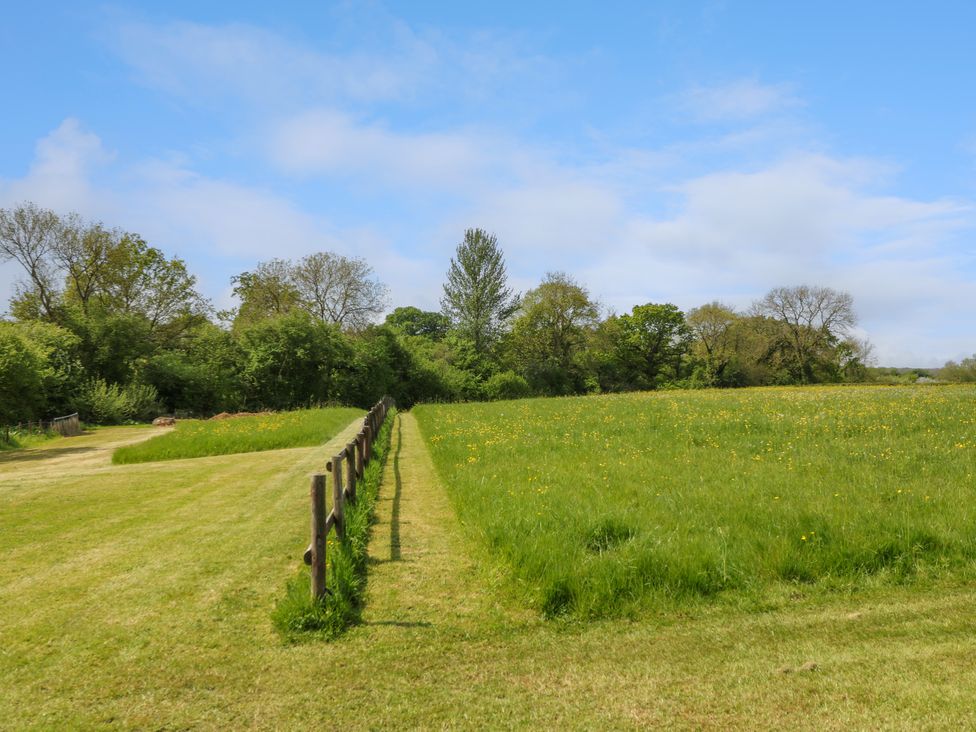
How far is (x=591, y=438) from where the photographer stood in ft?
54.7

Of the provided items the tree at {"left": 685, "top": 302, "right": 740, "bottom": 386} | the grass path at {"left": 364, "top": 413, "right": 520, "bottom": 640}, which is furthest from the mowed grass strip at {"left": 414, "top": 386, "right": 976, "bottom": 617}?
the tree at {"left": 685, "top": 302, "right": 740, "bottom": 386}

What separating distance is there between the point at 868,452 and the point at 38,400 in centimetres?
3361

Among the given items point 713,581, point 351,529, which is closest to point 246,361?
point 351,529

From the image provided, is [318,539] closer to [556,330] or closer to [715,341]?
[556,330]

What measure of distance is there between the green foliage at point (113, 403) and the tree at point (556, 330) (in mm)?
38457

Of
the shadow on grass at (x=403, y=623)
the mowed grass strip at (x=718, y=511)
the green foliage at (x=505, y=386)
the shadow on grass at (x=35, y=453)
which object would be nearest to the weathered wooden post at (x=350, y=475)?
the mowed grass strip at (x=718, y=511)

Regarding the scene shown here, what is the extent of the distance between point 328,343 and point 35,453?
2860 centimetres

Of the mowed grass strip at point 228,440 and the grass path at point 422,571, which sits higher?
the mowed grass strip at point 228,440

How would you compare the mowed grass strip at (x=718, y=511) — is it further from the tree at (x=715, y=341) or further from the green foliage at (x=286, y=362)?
the tree at (x=715, y=341)

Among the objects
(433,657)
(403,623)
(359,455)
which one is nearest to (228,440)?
(359,455)

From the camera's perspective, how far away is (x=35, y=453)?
70.0 feet

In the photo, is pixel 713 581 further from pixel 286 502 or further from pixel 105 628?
pixel 286 502

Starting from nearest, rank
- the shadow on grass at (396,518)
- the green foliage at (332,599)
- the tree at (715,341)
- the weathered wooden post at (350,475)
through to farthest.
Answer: the green foliage at (332,599), the shadow on grass at (396,518), the weathered wooden post at (350,475), the tree at (715,341)

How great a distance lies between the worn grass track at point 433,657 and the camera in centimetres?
434
